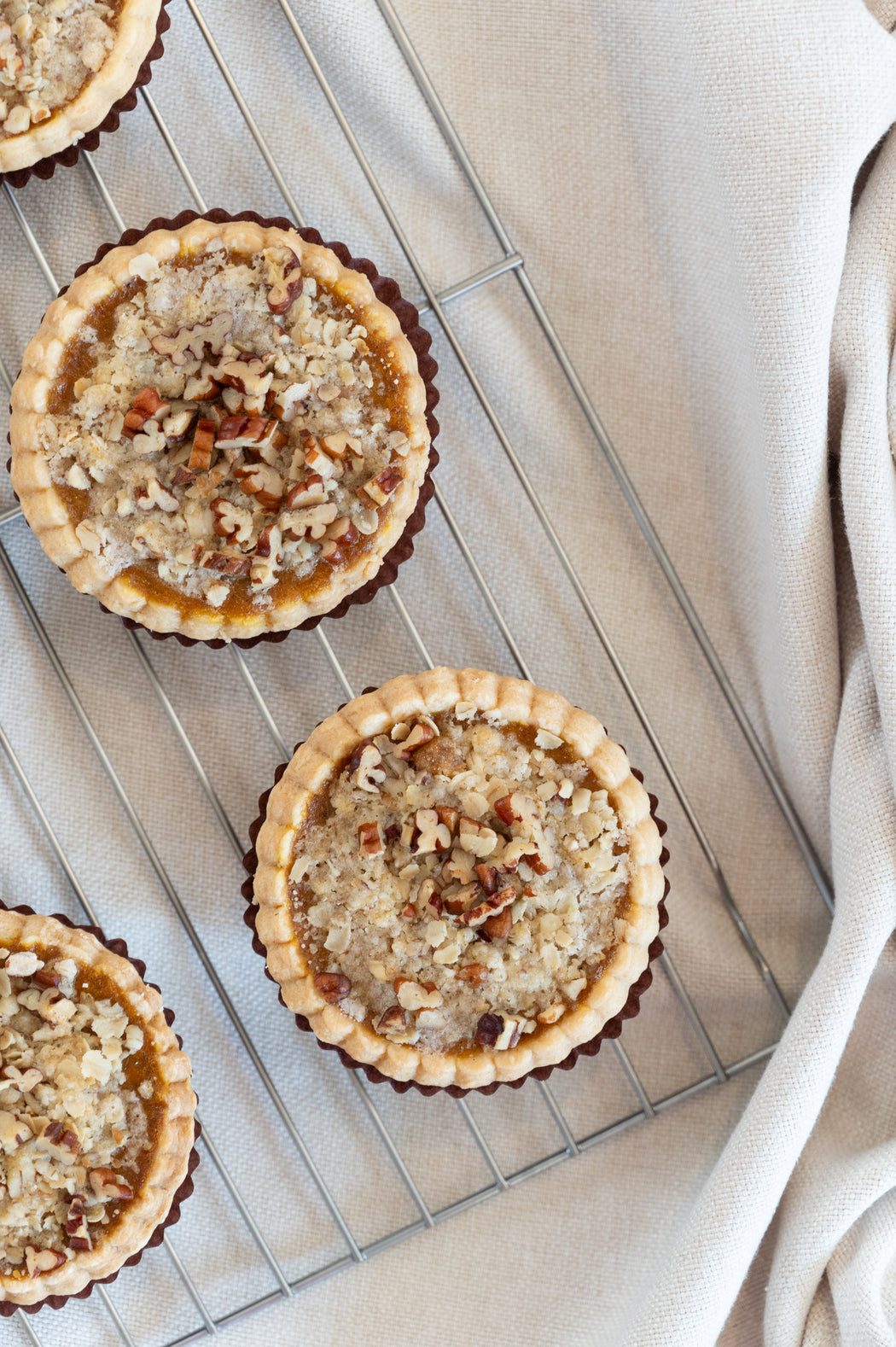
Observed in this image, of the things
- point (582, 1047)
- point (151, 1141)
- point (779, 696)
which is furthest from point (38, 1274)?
point (779, 696)

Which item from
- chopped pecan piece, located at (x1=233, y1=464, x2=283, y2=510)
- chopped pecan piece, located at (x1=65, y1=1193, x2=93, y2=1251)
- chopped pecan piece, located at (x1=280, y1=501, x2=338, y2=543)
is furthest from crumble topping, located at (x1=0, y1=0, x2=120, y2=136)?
chopped pecan piece, located at (x1=65, y1=1193, x2=93, y2=1251)

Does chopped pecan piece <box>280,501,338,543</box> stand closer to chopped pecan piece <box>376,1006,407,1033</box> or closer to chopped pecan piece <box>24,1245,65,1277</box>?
chopped pecan piece <box>376,1006,407,1033</box>

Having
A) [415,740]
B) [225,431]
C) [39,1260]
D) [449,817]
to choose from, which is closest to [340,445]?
[225,431]

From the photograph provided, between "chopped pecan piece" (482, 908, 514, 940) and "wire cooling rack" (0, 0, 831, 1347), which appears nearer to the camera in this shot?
"chopped pecan piece" (482, 908, 514, 940)

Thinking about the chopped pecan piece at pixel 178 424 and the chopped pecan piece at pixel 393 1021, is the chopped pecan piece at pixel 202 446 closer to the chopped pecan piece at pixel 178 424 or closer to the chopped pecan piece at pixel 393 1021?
the chopped pecan piece at pixel 178 424

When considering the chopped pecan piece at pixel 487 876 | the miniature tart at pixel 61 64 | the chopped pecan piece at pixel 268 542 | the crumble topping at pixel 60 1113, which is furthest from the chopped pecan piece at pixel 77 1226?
the miniature tart at pixel 61 64
